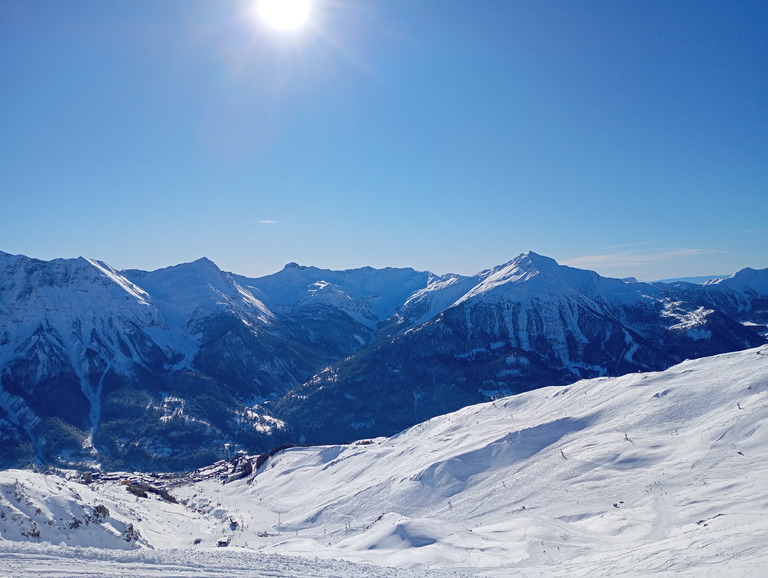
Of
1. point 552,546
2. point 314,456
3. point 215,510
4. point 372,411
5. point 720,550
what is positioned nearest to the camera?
point 720,550

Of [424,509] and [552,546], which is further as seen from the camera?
[424,509]

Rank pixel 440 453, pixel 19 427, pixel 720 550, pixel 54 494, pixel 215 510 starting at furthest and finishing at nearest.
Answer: pixel 19 427
pixel 215 510
pixel 440 453
pixel 54 494
pixel 720 550

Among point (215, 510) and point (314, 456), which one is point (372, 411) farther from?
point (215, 510)

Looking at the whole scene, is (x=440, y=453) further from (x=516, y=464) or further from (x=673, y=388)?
(x=673, y=388)

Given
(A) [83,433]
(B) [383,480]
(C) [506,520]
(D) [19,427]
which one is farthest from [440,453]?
(D) [19,427]

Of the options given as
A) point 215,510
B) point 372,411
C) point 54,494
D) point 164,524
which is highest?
point 54,494

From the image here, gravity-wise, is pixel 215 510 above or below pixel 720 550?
below
